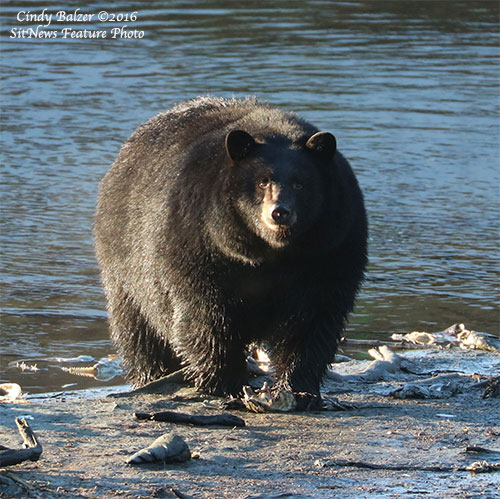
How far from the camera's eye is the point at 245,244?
632cm

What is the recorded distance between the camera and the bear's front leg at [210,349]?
6.69m

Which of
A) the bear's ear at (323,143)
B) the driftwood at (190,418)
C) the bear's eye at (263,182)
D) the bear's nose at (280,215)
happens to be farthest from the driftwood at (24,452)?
the bear's ear at (323,143)

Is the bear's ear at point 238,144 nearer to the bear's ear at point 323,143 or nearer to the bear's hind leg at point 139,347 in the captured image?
the bear's ear at point 323,143

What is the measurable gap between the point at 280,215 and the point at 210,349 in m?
1.15

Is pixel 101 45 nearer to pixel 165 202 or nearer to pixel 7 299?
pixel 7 299

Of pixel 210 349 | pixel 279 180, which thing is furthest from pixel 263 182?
pixel 210 349

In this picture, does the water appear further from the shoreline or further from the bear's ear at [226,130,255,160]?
the bear's ear at [226,130,255,160]

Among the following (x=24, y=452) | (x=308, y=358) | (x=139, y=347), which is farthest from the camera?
(x=139, y=347)

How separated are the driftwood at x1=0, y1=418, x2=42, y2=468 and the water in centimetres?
236

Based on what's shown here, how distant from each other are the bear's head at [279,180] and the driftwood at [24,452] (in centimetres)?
166

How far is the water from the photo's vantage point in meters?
9.69

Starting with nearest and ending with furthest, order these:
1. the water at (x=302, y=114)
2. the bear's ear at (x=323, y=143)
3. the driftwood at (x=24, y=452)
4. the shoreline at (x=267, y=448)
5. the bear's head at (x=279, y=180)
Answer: the driftwood at (x=24, y=452), the shoreline at (x=267, y=448), the bear's head at (x=279, y=180), the bear's ear at (x=323, y=143), the water at (x=302, y=114)

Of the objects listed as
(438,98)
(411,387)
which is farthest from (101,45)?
Result: (411,387)

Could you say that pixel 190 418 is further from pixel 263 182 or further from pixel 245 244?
pixel 263 182
